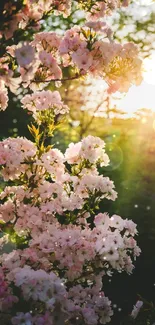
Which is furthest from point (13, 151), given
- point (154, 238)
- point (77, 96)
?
point (77, 96)

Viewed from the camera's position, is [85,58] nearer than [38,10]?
Yes

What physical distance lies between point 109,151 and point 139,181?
180cm

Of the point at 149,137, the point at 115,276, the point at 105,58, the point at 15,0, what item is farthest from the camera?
the point at 149,137

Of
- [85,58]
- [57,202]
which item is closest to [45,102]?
[85,58]

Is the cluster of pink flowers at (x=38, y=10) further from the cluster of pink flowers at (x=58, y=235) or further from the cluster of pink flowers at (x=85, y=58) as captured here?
the cluster of pink flowers at (x=58, y=235)

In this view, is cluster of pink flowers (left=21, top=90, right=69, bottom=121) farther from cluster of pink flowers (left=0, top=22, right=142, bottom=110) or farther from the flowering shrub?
cluster of pink flowers (left=0, top=22, right=142, bottom=110)

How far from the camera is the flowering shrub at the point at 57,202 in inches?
126

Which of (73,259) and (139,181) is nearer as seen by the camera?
(73,259)

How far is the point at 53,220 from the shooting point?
3.93 meters

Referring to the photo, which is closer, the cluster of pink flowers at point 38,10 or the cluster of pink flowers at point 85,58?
the cluster of pink flowers at point 38,10

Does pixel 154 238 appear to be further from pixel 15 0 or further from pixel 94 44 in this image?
pixel 15 0

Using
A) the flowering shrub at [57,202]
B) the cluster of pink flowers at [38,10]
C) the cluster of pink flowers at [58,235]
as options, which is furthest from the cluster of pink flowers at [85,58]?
the cluster of pink flowers at [58,235]

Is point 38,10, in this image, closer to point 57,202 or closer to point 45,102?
point 45,102

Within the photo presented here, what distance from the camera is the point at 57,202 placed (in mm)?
3955
